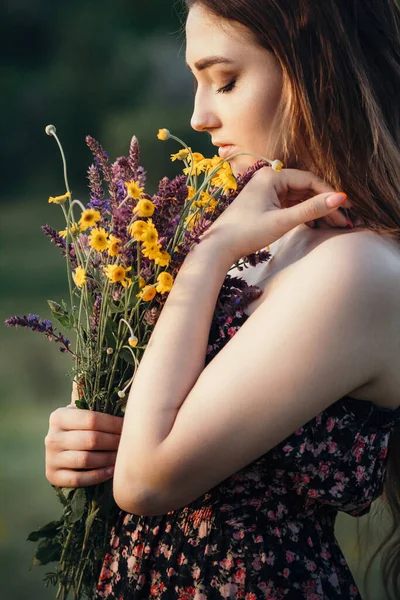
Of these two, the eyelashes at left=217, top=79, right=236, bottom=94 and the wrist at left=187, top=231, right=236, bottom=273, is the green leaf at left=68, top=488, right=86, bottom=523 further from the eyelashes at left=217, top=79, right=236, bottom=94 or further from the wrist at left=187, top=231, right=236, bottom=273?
the eyelashes at left=217, top=79, right=236, bottom=94

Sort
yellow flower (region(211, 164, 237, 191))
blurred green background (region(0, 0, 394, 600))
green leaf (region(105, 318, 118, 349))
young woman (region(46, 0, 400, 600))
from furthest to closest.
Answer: blurred green background (region(0, 0, 394, 600))
yellow flower (region(211, 164, 237, 191))
green leaf (region(105, 318, 118, 349))
young woman (region(46, 0, 400, 600))

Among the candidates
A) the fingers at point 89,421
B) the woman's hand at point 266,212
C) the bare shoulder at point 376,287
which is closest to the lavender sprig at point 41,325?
the fingers at point 89,421

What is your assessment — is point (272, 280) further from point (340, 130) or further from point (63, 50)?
point (63, 50)

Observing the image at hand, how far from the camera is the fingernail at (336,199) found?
5.52ft

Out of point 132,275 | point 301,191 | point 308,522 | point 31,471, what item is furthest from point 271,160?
point 31,471

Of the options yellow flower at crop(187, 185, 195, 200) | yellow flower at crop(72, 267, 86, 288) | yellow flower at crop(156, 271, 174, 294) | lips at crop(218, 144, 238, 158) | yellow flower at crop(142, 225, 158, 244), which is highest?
lips at crop(218, 144, 238, 158)

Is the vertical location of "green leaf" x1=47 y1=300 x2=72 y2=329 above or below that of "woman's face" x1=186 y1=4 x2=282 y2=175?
below

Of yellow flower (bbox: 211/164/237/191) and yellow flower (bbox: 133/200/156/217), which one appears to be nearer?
yellow flower (bbox: 133/200/156/217)

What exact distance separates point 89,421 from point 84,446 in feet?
0.16

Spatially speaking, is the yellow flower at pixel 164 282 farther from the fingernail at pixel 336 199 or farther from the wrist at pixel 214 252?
the fingernail at pixel 336 199

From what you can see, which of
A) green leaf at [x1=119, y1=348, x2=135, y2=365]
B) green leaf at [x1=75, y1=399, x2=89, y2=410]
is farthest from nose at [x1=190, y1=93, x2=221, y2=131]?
green leaf at [x1=75, y1=399, x2=89, y2=410]

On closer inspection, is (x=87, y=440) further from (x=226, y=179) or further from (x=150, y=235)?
(x=226, y=179)

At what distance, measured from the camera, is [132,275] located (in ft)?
5.37

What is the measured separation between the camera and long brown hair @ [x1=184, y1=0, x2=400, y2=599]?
5.74ft
